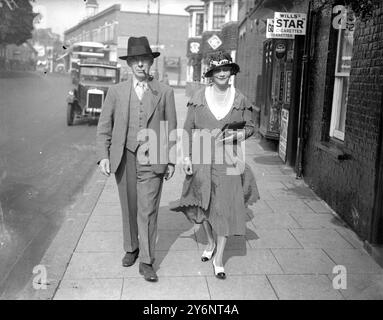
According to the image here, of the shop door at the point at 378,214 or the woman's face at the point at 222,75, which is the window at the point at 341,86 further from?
the woman's face at the point at 222,75

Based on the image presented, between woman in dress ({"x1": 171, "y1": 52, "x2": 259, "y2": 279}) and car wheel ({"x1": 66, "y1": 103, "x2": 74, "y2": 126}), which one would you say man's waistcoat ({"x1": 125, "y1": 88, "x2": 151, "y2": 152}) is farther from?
car wheel ({"x1": 66, "y1": 103, "x2": 74, "y2": 126})

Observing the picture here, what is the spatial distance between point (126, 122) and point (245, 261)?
1.79 m

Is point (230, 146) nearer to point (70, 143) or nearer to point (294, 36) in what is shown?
point (294, 36)

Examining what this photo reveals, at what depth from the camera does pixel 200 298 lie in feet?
13.3

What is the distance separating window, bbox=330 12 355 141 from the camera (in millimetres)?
7305

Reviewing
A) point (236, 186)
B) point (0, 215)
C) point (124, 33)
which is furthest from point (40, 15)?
point (124, 33)

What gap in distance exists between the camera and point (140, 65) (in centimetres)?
438

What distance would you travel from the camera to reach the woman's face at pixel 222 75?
4426 mm

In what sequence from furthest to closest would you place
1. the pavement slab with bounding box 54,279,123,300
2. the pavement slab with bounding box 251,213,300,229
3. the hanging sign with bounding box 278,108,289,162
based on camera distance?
the hanging sign with bounding box 278,108,289,162 < the pavement slab with bounding box 251,213,300,229 < the pavement slab with bounding box 54,279,123,300

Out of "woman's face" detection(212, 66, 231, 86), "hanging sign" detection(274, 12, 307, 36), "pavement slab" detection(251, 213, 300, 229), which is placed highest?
"hanging sign" detection(274, 12, 307, 36)

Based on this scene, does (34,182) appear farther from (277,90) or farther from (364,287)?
(277,90)

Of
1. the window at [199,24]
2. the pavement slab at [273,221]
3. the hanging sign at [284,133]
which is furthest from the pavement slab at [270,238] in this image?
the window at [199,24]

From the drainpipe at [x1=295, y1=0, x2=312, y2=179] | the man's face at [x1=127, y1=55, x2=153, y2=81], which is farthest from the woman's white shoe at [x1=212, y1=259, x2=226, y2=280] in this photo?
the drainpipe at [x1=295, y1=0, x2=312, y2=179]

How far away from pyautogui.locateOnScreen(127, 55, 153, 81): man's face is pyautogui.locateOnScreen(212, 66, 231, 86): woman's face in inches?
23.1
